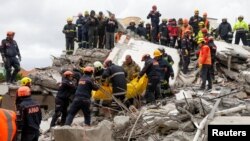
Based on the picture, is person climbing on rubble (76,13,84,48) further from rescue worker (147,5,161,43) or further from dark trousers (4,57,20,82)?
dark trousers (4,57,20,82)

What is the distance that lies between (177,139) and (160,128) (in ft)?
2.57

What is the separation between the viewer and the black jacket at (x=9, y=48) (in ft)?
52.6

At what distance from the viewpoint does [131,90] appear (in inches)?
543

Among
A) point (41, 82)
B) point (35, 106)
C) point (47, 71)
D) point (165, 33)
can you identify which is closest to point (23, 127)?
point (35, 106)

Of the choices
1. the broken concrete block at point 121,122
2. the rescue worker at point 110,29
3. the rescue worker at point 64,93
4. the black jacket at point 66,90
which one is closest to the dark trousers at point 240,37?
the rescue worker at point 110,29

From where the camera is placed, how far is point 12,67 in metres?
16.7

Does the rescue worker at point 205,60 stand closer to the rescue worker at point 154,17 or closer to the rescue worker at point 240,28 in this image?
the rescue worker at point 240,28

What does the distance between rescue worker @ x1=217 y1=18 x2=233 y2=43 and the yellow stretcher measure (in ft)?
22.1

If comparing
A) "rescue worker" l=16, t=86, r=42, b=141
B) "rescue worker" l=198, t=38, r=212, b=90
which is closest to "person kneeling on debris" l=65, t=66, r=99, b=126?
"rescue worker" l=16, t=86, r=42, b=141

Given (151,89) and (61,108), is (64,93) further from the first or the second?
(151,89)

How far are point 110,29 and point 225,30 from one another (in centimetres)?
419

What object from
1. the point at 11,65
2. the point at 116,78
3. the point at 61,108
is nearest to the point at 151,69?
the point at 116,78

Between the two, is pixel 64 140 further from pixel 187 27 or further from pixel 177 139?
pixel 187 27

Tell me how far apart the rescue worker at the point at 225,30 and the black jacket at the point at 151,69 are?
6669mm
